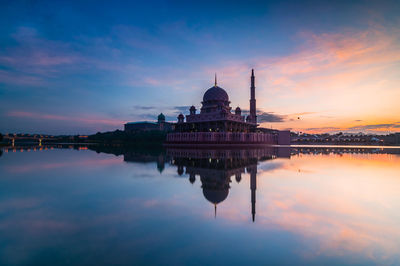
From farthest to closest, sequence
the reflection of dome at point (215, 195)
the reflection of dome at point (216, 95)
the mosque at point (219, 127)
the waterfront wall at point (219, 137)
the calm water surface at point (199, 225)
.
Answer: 1. the reflection of dome at point (216, 95)
2. the mosque at point (219, 127)
3. the waterfront wall at point (219, 137)
4. the reflection of dome at point (215, 195)
5. the calm water surface at point (199, 225)

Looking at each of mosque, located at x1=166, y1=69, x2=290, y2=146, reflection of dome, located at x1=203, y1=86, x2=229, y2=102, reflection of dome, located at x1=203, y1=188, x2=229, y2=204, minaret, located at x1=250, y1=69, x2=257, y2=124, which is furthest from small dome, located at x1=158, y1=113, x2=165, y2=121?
reflection of dome, located at x1=203, y1=188, x2=229, y2=204

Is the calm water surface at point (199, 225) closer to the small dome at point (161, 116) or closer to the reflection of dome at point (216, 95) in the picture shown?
the reflection of dome at point (216, 95)

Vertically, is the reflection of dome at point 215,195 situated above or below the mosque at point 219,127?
below

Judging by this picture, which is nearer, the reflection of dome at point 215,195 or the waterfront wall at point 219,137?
the reflection of dome at point 215,195

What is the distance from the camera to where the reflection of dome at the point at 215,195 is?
877 cm

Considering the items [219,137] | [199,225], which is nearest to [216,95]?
[219,137]

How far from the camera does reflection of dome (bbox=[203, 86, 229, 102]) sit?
7919 centimetres

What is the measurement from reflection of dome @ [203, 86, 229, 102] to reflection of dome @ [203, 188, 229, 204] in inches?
2772

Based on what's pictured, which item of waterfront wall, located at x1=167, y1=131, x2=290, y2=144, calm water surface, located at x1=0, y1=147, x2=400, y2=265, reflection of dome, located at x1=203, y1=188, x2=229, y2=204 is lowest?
calm water surface, located at x1=0, y1=147, x2=400, y2=265

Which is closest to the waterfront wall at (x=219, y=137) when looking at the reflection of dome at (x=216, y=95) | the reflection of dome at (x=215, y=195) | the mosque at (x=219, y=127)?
the mosque at (x=219, y=127)

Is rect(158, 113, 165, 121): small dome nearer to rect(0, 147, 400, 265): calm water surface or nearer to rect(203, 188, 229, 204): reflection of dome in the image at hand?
rect(0, 147, 400, 265): calm water surface

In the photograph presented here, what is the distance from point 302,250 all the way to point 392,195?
8209 millimetres

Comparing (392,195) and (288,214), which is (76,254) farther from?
(392,195)

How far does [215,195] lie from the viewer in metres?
9.48
